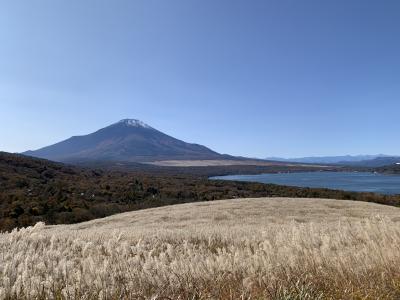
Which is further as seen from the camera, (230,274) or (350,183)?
(350,183)

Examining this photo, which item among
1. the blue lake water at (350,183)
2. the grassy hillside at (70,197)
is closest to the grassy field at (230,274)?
the grassy hillside at (70,197)

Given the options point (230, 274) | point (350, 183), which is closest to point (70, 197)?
point (230, 274)

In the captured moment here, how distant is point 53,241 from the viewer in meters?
8.67

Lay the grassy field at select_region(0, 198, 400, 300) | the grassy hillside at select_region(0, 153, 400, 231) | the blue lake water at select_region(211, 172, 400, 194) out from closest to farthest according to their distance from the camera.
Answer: the grassy field at select_region(0, 198, 400, 300) < the grassy hillside at select_region(0, 153, 400, 231) < the blue lake water at select_region(211, 172, 400, 194)

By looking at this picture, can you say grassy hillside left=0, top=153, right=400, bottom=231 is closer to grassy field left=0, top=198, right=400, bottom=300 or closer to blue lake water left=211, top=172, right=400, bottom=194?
grassy field left=0, top=198, right=400, bottom=300

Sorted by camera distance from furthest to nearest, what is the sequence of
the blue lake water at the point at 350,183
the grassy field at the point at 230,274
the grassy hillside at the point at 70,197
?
1. the blue lake water at the point at 350,183
2. the grassy hillside at the point at 70,197
3. the grassy field at the point at 230,274

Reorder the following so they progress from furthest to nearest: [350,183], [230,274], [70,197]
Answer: [350,183] < [70,197] < [230,274]

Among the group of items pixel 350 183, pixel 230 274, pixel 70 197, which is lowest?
pixel 350 183

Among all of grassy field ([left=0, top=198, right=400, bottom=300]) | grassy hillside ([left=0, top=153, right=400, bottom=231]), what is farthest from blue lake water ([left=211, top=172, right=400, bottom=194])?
grassy field ([left=0, top=198, right=400, bottom=300])

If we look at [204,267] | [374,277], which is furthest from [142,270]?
[374,277]

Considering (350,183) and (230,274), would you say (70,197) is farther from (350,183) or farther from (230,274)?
(350,183)

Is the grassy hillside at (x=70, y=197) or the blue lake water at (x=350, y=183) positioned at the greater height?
the grassy hillside at (x=70, y=197)

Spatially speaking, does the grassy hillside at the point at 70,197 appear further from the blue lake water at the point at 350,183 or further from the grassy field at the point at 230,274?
the blue lake water at the point at 350,183

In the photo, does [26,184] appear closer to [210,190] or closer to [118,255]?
[210,190]
